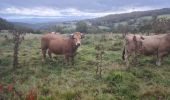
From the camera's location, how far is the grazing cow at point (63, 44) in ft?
50.9

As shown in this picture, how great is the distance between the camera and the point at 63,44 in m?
15.9

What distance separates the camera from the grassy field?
9473mm

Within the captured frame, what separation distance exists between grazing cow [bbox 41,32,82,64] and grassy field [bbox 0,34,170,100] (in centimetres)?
56

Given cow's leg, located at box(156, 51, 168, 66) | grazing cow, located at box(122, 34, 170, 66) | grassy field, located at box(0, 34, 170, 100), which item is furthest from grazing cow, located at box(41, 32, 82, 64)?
cow's leg, located at box(156, 51, 168, 66)

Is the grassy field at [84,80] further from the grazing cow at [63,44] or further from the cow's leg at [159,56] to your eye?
the grazing cow at [63,44]

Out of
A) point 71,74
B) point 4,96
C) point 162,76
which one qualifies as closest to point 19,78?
point 71,74

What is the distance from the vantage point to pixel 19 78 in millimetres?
12336

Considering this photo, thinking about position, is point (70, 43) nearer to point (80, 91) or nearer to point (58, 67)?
point (58, 67)

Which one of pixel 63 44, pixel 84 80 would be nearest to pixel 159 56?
pixel 63 44

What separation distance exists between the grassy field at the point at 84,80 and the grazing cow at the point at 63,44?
22.1 inches

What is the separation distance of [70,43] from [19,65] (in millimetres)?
2868

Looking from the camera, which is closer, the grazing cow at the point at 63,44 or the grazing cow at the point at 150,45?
the grazing cow at the point at 150,45

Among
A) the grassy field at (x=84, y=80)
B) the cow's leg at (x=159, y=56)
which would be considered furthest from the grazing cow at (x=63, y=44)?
the cow's leg at (x=159, y=56)

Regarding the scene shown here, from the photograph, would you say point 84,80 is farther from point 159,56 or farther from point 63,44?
point 159,56
